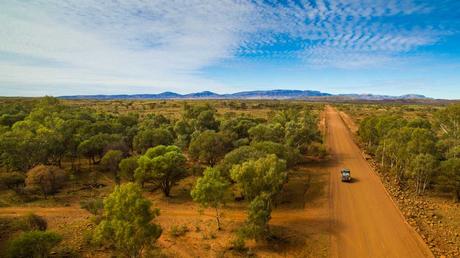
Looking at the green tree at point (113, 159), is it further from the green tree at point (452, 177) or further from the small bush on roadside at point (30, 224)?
the green tree at point (452, 177)

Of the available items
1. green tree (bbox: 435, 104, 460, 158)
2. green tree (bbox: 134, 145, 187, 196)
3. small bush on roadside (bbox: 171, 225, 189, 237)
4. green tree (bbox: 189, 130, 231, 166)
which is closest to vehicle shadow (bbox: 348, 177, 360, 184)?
green tree (bbox: 435, 104, 460, 158)

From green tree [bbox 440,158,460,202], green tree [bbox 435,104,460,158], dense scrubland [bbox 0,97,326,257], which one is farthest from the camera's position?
green tree [bbox 435,104,460,158]

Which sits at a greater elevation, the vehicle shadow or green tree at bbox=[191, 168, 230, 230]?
green tree at bbox=[191, 168, 230, 230]

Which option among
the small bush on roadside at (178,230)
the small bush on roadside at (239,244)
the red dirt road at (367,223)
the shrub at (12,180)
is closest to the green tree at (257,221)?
the small bush on roadside at (239,244)

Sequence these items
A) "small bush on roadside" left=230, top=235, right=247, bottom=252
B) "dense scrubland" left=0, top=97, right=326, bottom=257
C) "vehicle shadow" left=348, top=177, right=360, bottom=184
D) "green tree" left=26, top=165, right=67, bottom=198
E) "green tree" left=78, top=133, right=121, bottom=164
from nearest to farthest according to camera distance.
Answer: "dense scrubland" left=0, top=97, right=326, bottom=257
"small bush on roadside" left=230, top=235, right=247, bottom=252
"green tree" left=26, top=165, right=67, bottom=198
"vehicle shadow" left=348, top=177, right=360, bottom=184
"green tree" left=78, top=133, right=121, bottom=164

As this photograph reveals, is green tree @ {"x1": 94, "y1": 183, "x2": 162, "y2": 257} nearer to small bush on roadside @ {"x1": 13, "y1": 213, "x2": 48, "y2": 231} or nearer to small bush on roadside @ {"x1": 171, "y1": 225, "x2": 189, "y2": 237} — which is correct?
small bush on roadside @ {"x1": 171, "y1": 225, "x2": 189, "y2": 237}

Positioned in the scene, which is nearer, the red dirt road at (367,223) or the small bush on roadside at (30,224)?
the red dirt road at (367,223)

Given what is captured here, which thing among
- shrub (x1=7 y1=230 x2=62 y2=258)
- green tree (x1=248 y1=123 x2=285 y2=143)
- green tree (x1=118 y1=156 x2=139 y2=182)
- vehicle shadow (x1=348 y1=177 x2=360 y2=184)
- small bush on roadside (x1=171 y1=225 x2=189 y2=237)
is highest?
green tree (x1=248 y1=123 x2=285 y2=143)
